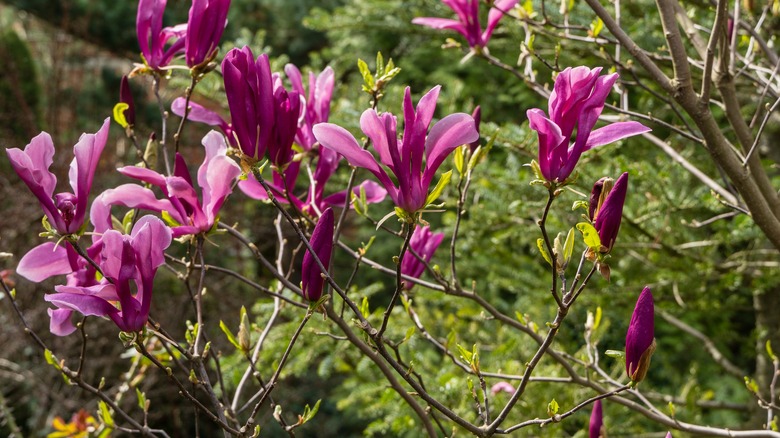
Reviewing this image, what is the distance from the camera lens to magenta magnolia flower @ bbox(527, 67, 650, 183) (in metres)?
0.75

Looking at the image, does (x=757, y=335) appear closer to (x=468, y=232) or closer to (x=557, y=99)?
(x=468, y=232)

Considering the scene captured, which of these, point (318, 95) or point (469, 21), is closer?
point (318, 95)

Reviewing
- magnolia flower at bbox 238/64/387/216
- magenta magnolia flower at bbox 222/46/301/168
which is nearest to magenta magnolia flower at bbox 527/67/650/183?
magenta magnolia flower at bbox 222/46/301/168

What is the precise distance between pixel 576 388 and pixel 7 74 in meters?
5.39

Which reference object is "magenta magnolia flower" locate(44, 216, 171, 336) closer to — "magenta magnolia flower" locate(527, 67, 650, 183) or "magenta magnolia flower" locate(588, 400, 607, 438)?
"magenta magnolia flower" locate(527, 67, 650, 183)

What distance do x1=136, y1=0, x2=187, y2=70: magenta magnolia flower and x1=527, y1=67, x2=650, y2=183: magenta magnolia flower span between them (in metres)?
0.56

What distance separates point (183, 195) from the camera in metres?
0.91

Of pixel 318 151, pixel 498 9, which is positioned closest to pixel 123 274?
pixel 318 151

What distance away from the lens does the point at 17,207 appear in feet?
14.1

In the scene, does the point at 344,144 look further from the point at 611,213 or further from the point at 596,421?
the point at 596,421

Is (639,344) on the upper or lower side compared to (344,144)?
lower

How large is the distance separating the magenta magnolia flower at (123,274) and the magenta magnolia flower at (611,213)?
16.8 inches

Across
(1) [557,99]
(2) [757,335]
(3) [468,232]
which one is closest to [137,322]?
(1) [557,99]

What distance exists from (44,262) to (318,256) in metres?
0.35
